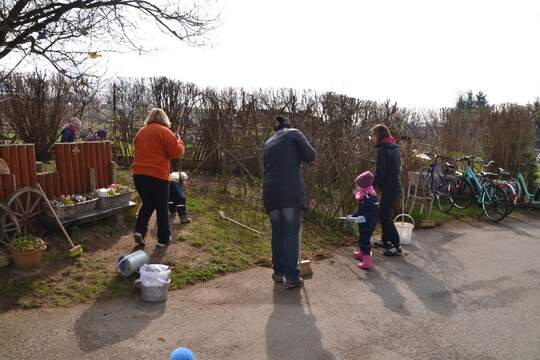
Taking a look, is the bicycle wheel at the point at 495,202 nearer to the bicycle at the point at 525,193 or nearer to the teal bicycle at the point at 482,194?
the teal bicycle at the point at 482,194

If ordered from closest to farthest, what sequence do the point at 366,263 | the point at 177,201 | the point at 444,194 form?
1. the point at 366,263
2. the point at 177,201
3. the point at 444,194

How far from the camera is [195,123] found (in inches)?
433

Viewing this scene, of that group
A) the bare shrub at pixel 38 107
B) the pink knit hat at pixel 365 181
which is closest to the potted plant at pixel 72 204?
the pink knit hat at pixel 365 181

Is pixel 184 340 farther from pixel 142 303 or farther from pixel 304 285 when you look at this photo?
pixel 304 285

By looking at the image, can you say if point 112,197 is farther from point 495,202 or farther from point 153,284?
point 495,202

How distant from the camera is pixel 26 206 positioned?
541cm

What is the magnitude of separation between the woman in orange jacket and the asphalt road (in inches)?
50.3

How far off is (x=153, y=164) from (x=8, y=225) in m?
1.73

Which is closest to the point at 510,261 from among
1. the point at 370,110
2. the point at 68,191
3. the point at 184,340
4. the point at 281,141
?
the point at 370,110

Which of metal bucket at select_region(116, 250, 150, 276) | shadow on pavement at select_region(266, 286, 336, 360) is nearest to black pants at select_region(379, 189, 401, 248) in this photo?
shadow on pavement at select_region(266, 286, 336, 360)

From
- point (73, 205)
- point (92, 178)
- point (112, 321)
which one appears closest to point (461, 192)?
point (92, 178)

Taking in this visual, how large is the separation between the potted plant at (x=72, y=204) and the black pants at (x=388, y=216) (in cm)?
409

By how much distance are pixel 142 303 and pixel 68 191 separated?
2396 mm

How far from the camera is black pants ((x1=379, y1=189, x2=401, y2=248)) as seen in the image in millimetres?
6766
